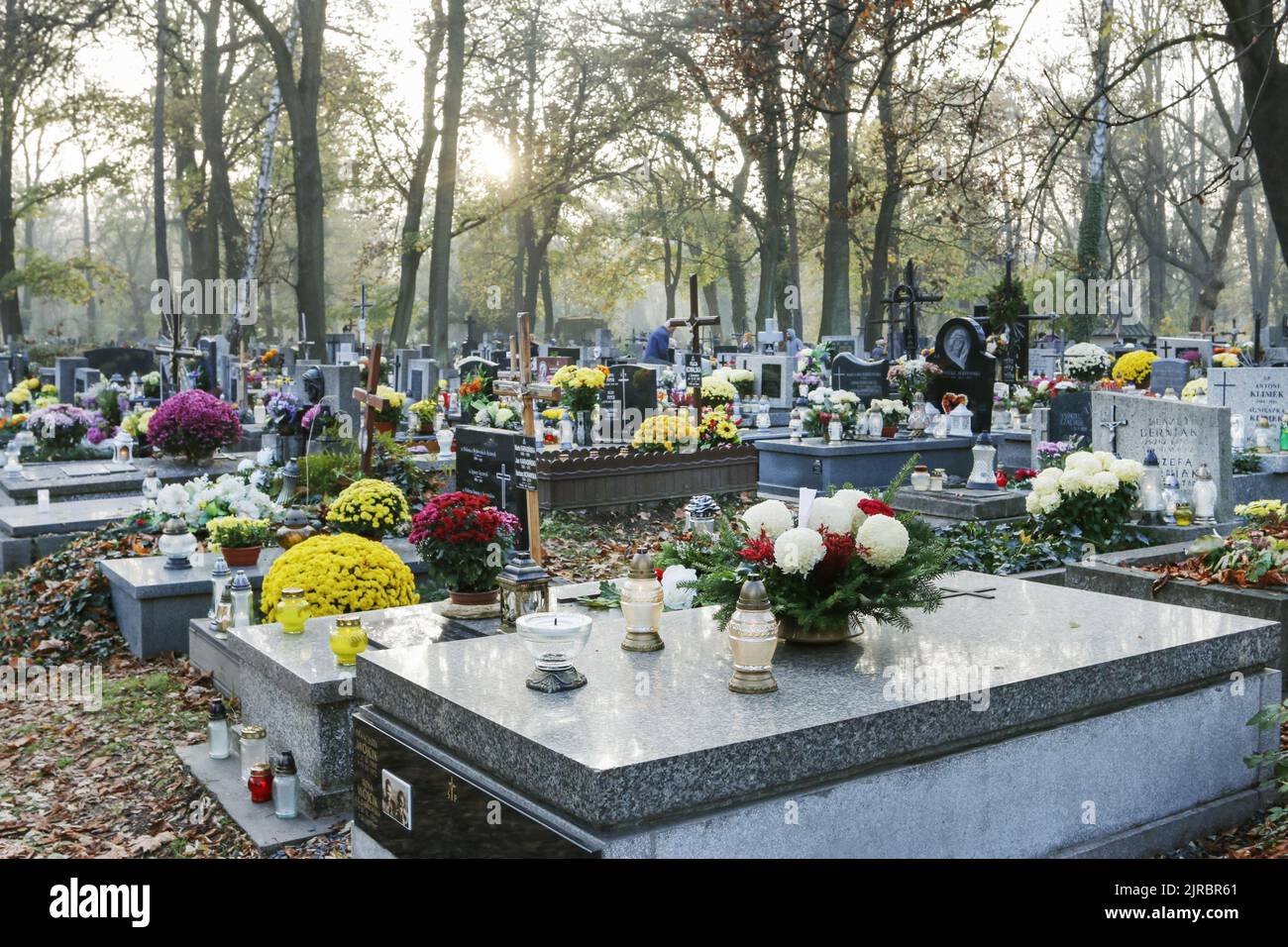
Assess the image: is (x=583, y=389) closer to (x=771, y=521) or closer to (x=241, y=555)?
(x=241, y=555)

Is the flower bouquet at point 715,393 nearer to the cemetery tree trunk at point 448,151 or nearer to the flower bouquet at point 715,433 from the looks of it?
the flower bouquet at point 715,433

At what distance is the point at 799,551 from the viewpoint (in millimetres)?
4824

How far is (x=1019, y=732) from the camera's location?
4633 mm

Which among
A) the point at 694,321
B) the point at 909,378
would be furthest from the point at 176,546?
the point at 909,378

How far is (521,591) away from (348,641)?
34.3 inches

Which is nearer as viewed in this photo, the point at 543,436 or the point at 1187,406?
the point at 1187,406

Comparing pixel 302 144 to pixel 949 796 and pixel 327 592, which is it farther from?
pixel 949 796

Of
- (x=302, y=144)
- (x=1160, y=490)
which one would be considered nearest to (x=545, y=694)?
(x=1160, y=490)

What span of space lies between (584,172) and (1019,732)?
118 feet

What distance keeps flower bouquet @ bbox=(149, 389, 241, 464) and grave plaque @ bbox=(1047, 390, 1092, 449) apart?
9.17 metres

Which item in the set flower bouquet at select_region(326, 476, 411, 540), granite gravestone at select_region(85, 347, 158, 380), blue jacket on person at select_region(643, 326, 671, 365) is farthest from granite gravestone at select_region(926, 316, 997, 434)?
granite gravestone at select_region(85, 347, 158, 380)

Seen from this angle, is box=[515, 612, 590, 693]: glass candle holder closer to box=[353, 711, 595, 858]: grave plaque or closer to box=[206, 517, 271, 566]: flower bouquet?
box=[353, 711, 595, 858]: grave plaque

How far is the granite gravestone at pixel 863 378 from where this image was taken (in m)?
18.2

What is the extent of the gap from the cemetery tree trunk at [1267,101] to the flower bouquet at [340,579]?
760 centimetres
